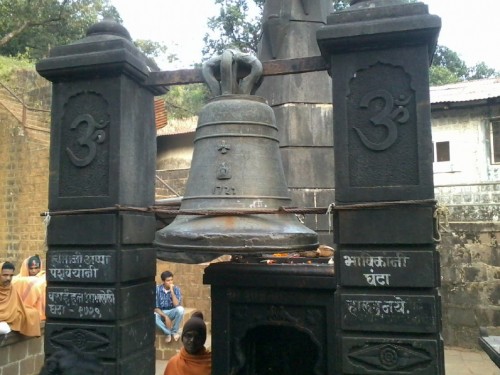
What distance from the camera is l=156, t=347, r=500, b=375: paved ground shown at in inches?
333

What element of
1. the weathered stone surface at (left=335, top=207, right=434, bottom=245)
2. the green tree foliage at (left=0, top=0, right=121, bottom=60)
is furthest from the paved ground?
the green tree foliage at (left=0, top=0, right=121, bottom=60)

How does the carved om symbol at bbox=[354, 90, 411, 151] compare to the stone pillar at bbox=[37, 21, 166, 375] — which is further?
the stone pillar at bbox=[37, 21, 166, 375]

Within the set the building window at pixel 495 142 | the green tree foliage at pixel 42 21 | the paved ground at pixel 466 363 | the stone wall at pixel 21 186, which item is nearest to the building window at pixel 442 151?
the building window at pixel 495 142

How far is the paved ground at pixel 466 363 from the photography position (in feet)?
27.7

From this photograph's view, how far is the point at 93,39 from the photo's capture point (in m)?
3.69

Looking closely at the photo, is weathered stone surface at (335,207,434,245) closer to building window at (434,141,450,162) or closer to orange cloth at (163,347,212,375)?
orange cloth at (163,347,212,375)

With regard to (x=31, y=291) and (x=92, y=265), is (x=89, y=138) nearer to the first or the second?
(x=92, y=265)

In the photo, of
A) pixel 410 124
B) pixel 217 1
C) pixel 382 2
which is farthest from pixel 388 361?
pixel 217 1

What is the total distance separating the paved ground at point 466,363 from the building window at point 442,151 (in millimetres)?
4973

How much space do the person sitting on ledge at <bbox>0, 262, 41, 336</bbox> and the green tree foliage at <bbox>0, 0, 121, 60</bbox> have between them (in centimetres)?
1398

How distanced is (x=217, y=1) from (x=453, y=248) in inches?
539

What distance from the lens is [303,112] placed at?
215 inches

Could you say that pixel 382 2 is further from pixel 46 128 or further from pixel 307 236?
pixel 46 128

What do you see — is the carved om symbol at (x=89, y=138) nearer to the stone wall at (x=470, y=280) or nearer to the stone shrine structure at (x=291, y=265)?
the stone shrine structure at (x=291, y=265)
